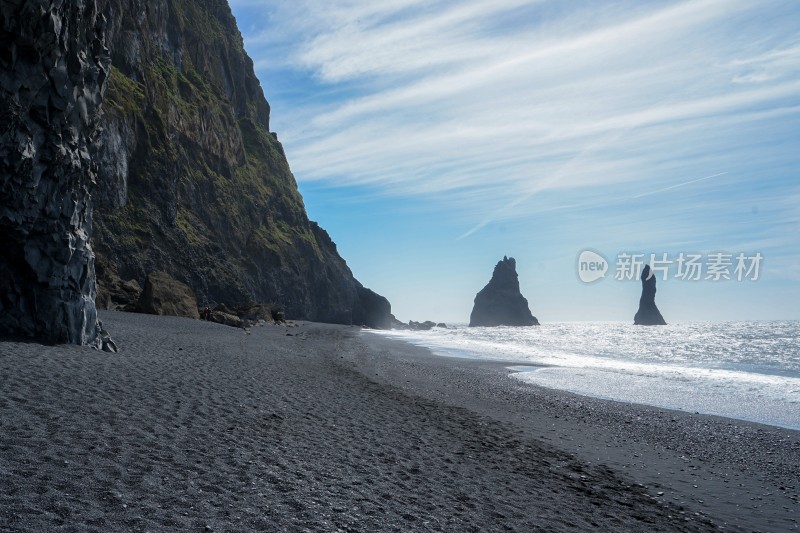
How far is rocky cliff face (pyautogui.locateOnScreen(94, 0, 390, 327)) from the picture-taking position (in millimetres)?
46062

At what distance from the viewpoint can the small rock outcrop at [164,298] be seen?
119 feet

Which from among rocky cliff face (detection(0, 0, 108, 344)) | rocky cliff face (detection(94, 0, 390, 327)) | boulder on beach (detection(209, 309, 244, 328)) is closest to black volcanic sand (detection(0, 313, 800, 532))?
rocky cliff face (detection(0, 0, 108, 344))

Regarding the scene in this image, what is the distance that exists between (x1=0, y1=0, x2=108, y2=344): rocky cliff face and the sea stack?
538 feet

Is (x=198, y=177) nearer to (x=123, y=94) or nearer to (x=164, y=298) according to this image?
(x=123, y=94)

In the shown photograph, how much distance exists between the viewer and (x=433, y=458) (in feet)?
32.3

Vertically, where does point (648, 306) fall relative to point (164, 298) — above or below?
above

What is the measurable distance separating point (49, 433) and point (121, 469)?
5.71ft

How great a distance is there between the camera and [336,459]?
8789 mm

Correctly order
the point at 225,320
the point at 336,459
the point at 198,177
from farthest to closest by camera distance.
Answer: the point at 198,177 → the point at 225,320 → the point at 336,459

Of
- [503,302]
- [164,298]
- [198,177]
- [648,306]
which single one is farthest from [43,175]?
[503,302]

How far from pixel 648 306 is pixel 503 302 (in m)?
47.5

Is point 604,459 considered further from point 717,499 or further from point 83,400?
point 83,400

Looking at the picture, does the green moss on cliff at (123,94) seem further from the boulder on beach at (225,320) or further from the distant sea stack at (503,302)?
the distant sea stack at (503,302)

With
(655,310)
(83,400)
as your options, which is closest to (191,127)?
(83,400)
